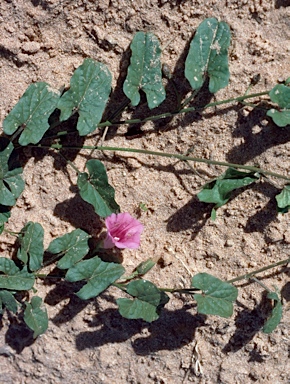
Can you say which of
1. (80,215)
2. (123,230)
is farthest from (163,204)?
(80,215)

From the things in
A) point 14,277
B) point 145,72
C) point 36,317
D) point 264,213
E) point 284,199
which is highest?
point 145,72

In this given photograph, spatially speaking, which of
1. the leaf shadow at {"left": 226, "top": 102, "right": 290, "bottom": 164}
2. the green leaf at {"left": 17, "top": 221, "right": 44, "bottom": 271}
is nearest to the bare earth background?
→ the leaf shadow at {"left": 226, "top": 102, "right": 290, "bottom": 164}

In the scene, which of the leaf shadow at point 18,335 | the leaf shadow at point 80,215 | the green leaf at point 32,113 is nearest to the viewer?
the green leaf at point 32,113

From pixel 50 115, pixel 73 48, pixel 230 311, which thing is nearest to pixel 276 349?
pixel 230 311

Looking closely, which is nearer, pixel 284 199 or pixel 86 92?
pixel 86 92

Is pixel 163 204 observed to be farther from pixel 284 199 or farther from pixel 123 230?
pixel 284 199

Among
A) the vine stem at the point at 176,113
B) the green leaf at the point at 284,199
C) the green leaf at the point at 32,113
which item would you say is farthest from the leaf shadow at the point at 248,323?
the green leaf at the point at 32,113

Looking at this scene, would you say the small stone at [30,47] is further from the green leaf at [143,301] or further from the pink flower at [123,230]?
the green leaf at [143,301]
